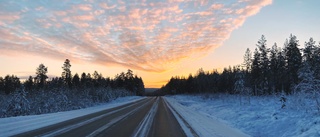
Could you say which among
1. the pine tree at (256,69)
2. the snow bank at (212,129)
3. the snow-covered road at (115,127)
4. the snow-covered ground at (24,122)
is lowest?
the snow bank at (212,129)

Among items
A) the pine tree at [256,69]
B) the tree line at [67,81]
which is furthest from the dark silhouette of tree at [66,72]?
the pine tree at [256,69]

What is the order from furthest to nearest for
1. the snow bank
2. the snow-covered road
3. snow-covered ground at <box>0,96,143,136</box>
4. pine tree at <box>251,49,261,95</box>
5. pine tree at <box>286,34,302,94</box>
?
pine tree at <box>251,49,261,95</box> → pine tree at <box>286,34,302,94</box> → snow-covered ground at <box>0,96,143,136</box> → the snow bank → the snow-covered road

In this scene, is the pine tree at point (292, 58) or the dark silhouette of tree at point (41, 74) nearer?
the pine tree at point (292, 58)

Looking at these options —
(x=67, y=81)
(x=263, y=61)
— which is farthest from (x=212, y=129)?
(x=67, y=81)

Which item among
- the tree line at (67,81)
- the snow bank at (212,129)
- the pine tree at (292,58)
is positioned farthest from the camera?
the tree line at (67,81)

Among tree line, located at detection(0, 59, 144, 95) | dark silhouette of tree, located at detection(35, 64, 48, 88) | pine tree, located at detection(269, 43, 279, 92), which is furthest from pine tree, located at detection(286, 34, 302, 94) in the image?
dark silhouette of tree, located at detection(35, 64, 48, 88)

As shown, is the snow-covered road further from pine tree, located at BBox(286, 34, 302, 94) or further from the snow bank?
pine tree, located at BBox(286, 34, 302, 94)

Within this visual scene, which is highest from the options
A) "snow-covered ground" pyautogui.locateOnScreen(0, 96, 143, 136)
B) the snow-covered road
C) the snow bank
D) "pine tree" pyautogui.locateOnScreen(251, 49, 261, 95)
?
"pine tree" pyautogui.locateOnScreen(251, 49, 261, 95)

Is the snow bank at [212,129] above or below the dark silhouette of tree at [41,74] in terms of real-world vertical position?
below

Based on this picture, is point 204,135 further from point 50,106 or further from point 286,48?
point 286,48

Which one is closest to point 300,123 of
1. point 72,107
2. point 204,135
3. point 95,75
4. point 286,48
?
point 204,135

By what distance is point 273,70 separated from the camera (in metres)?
75.0

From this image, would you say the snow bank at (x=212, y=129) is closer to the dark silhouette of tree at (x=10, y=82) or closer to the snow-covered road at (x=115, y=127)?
the snow-covered road at (x=115, y=127)

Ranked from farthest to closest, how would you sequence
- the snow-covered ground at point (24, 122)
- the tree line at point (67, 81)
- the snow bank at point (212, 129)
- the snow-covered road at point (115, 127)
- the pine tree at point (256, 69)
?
the tree line at point (67, 81), the pine tree at point (256, 69), the snow-covered ground at point (24, 122), the snow bank at point (212, 129), the snow-covered road at point (115, 127)
